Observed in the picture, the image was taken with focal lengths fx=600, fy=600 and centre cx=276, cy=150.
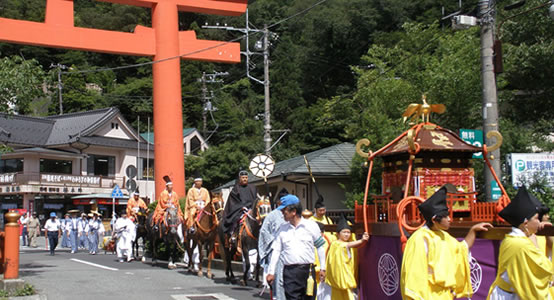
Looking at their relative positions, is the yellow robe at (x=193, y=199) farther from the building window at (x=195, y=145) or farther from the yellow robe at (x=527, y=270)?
the building window at (x=195, y=145)

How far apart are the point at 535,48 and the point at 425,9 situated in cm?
2411

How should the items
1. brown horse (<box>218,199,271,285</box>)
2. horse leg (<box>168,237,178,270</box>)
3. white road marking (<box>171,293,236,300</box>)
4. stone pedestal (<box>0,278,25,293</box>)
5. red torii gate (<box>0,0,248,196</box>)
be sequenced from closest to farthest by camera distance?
stone pedestal (<box>0,278,25,293</box>), white road marking (<box>171,293,236,300</box>), brown horse (<box>218,199,271,285</box>), horse leg (<box>168,237,178,270</box>), red torii gate (<box>0,0,248,196</box>)

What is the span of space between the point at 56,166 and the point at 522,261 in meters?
44.6

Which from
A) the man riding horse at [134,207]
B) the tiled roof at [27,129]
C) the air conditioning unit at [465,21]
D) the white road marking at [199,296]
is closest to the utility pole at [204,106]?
the tiled roof at [27,129]

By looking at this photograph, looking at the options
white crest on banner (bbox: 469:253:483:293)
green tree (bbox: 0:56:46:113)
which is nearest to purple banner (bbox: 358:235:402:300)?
white crest on banner (bbox: 469:253:483:293)

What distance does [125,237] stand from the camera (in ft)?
68.5

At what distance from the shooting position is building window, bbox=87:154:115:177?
47719mm

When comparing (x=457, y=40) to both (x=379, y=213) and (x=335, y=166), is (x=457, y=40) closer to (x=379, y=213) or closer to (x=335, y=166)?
(x=335, y=166)

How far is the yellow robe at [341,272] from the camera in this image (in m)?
8.02

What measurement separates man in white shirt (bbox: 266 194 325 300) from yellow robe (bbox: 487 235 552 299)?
114 inches

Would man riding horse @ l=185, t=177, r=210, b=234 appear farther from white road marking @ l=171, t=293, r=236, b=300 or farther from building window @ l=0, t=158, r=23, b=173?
building window @ l=0, t=158, r=23, b=173

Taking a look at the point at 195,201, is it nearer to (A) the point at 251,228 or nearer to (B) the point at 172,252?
(B) the point at 172,252

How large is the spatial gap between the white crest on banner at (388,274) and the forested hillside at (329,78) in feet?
23.9

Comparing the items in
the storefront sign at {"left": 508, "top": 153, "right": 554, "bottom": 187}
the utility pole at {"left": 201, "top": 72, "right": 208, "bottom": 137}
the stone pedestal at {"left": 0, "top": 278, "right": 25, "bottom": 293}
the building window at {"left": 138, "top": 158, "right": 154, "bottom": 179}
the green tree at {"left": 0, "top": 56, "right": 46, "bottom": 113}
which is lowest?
the stone pedestal at {"left": 0, "top": 278, "right": 25, "bottom": 293}
